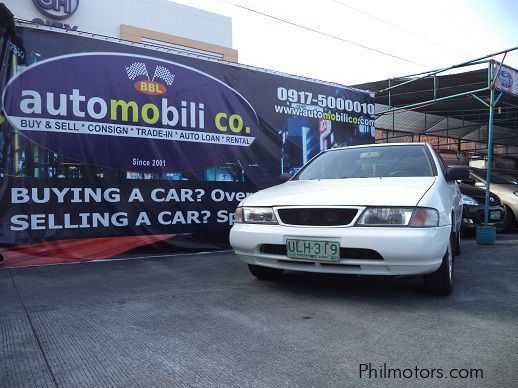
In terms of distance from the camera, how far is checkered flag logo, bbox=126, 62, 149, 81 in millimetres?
5695

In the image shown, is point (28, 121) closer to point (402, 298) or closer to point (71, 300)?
point (71, 300)

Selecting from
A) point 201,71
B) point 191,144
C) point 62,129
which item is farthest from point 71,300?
point 201,71

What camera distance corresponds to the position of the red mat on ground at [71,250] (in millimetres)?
4949

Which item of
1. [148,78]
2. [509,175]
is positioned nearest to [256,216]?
[148,78]

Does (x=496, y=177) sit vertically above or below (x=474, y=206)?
above

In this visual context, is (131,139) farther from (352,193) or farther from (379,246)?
(379,246)

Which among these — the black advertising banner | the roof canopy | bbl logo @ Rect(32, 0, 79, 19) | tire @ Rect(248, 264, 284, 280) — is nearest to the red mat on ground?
the black advertising banner

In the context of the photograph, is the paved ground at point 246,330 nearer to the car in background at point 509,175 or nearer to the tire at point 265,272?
the tire at point 265,272

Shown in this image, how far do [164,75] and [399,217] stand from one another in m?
4.06

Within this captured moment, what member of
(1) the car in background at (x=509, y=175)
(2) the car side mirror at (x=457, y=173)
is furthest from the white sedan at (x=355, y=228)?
(1) the car in background at (x=509, y=175)

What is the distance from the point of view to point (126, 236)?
562 cm

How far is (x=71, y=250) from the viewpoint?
5.25 metres

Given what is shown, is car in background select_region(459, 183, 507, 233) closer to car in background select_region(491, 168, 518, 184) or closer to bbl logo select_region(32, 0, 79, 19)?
car in background select_region(491, 168, 518, 184)

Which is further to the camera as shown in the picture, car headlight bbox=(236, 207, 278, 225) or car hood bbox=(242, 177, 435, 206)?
car headlight bbox=(236, 207, 278, 225)
